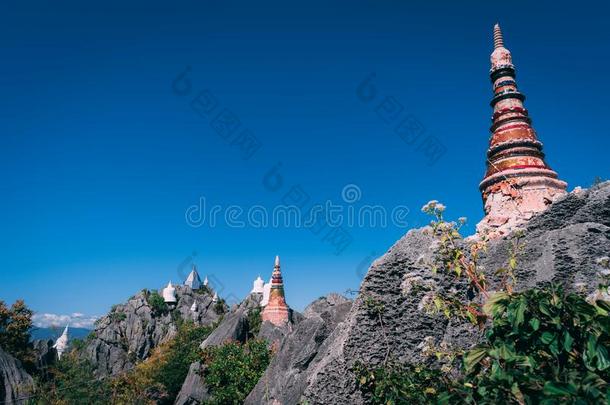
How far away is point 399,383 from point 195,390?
50.1 ft

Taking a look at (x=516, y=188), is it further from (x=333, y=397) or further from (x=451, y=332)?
(x=333, y=397)

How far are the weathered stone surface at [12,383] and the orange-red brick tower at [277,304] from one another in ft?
52.0

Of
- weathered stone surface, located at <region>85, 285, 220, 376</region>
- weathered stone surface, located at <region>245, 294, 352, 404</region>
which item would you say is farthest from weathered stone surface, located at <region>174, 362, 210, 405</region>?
weathered stone surface, located at <region>85, 285, 220, 376</region>

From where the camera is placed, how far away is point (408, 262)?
5.34 metres

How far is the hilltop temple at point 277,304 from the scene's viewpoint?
104ft

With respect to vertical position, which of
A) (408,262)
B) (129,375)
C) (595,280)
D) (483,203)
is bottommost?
(129,375)

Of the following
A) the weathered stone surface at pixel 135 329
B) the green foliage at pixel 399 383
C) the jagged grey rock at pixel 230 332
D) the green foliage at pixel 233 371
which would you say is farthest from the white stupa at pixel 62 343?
the green foliage at pixel 399 383

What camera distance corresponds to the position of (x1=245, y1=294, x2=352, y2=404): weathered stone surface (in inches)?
272

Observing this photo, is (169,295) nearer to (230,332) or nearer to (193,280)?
(193,280)

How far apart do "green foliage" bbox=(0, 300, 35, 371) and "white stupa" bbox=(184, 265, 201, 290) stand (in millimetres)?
39905

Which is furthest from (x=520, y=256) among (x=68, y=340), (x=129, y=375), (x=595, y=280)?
(x=68, y=340)

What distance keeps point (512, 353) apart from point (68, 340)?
230ft

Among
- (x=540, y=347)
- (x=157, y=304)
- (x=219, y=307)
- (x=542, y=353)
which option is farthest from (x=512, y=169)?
(x=157, y=304)

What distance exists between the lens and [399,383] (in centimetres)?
427
